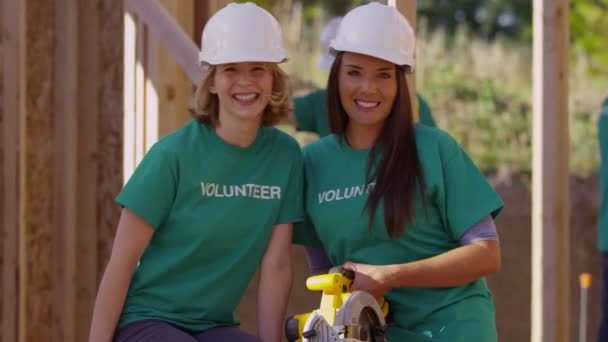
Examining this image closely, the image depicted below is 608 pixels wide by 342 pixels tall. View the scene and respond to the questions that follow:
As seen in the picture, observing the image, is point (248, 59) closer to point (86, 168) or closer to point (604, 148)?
point (86, 168)

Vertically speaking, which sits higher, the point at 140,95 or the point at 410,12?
the point at 410,12

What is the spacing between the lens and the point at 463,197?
9.98 feet

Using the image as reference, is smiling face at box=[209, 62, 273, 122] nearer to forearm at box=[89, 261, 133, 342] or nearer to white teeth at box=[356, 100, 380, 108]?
white teeth at box=[356, 100, 380, 108]

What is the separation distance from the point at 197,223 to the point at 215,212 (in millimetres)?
59

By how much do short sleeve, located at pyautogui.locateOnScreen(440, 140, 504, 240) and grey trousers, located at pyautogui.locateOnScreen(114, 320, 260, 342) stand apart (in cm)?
64

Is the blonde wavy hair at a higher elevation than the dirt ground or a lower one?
higher

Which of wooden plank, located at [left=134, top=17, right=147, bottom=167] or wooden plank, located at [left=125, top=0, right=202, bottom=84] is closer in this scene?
wooden plank, located at [left=125, top=0, right=202, bottom=84]

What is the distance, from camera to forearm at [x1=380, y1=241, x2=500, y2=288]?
296cm

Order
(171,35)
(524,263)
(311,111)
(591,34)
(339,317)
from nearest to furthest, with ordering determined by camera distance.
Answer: (339,317)
(171,35)
(311,111)
(524,263)
(591,34)

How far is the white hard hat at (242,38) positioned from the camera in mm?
3109

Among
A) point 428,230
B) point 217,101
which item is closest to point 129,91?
point 217,101

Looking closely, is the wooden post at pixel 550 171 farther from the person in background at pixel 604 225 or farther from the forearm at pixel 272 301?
the forearm at pixel 272 301

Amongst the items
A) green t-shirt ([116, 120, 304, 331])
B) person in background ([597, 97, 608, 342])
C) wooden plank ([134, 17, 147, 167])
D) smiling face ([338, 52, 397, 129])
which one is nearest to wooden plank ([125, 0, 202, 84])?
wooden plank ([134, 17, 147, 167])

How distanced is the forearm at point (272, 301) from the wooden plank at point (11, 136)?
143 cm
